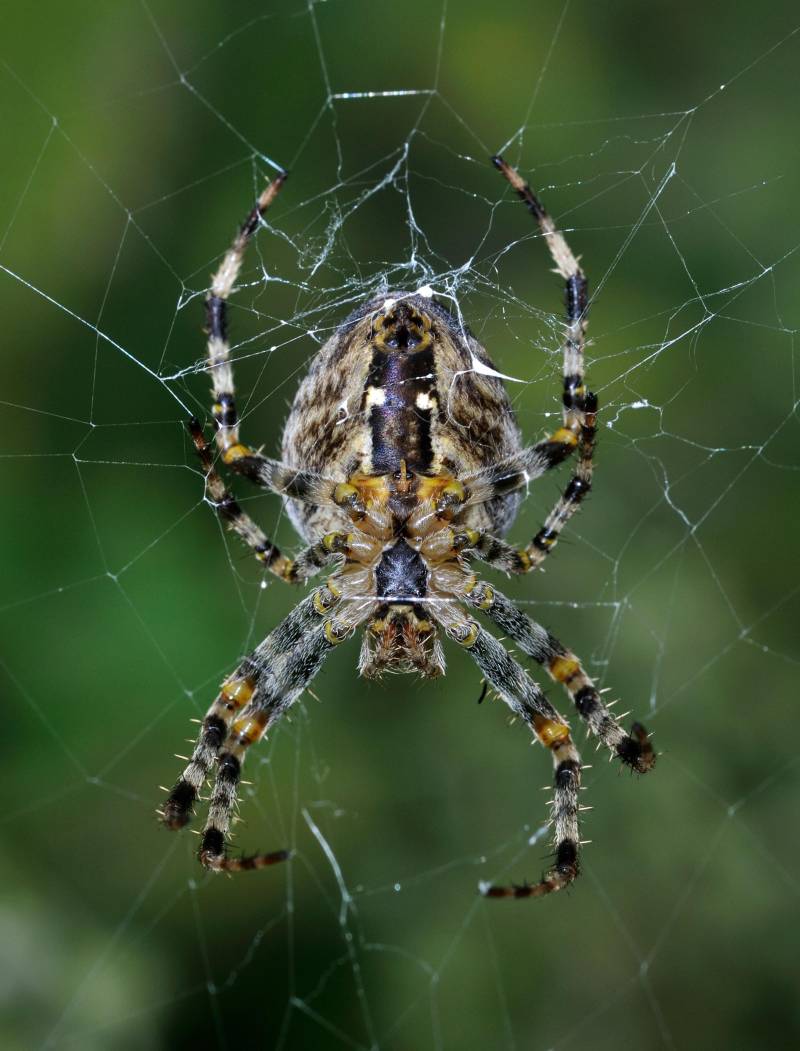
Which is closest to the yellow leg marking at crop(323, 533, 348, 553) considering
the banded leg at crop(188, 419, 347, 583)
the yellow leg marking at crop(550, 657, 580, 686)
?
the banded leg at crop(188, 419, 347, 583)

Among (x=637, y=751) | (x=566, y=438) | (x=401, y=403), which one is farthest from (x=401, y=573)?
(x=637, y=751)

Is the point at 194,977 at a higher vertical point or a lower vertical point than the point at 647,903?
higher

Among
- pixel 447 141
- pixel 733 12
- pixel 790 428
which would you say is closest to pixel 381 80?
pixel 447 141

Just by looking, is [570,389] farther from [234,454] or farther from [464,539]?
[234,454]

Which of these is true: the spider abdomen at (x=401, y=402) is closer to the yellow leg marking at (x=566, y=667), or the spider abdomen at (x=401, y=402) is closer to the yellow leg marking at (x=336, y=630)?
the yellow leg marking at (x=336, y=630)

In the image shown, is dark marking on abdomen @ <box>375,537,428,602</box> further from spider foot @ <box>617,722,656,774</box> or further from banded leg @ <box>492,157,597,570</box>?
spider foot @ <box>617,722,656,774</box>

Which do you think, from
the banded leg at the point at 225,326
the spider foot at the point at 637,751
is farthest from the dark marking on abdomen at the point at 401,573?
the spider foot at the point at 637,751

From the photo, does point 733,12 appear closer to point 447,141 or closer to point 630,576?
point 447,141
